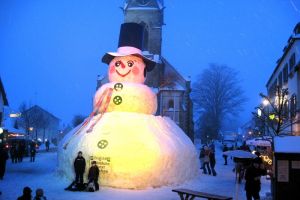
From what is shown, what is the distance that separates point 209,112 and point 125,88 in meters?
39.7

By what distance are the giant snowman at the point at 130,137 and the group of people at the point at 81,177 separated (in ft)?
1.87

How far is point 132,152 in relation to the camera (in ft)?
51.2

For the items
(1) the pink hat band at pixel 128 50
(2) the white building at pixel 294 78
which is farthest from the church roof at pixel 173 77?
(1) the pink hat band at pixel 128 50

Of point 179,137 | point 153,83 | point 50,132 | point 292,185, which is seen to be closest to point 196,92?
point 153,83

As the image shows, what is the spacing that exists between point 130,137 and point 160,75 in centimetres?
3564

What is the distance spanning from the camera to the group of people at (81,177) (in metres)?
14.6

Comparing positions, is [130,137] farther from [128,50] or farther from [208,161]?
[208,161]

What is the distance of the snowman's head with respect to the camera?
18250mm

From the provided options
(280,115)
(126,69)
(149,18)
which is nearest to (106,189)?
(126,69)

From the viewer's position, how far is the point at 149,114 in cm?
1825

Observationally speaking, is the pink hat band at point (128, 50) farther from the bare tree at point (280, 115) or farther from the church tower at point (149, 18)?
the church tower at point (149, 18)

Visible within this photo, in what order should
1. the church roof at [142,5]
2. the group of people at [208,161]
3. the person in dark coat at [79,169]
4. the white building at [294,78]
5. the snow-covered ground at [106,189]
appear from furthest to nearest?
the church roof at [142,5]
the white building at [294,78]
the group of people at [208,161]
the person in dark coat at [79,169]
the snow-covered ground at [106,189]

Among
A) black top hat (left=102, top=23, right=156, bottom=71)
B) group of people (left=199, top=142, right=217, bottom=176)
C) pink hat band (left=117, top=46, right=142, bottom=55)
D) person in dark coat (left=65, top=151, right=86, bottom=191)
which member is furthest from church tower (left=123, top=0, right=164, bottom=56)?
person in dark coat (left=65, top=151, right=86, bottom=191)

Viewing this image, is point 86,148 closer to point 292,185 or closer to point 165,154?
point 165,154
